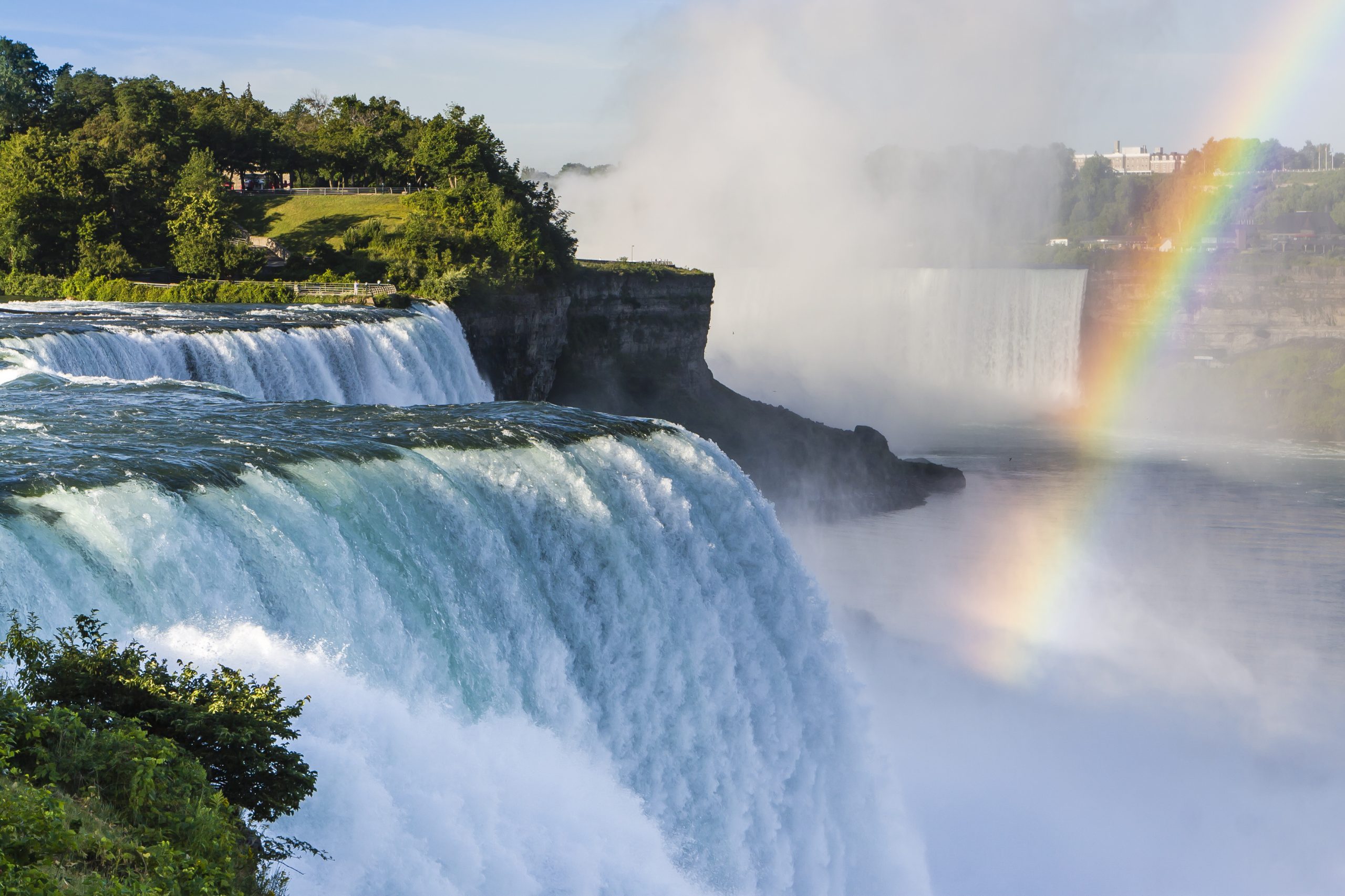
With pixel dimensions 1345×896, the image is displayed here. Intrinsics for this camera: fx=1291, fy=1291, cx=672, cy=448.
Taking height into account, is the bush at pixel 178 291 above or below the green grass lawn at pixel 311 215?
below

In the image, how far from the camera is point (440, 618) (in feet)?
49.8

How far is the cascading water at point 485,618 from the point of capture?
39.0 feet

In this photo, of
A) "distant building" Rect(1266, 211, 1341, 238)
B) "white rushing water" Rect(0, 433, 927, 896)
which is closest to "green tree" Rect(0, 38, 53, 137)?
"white rushing water" Rect(0, 433, 927, 896)

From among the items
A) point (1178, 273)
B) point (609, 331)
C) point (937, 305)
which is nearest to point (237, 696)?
point (609, 331)

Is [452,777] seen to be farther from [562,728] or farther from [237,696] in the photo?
[562,728]

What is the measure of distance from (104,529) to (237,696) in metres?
3.81

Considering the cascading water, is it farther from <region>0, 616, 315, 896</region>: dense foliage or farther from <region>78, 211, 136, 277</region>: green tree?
<region>78, 211, 136, 277</region>: green tree

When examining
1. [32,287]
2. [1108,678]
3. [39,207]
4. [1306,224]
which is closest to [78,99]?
[39,207]

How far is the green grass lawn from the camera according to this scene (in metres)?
60.4

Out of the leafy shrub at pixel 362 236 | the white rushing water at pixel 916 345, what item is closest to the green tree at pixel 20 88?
the leafy shrub at pixel 362 236

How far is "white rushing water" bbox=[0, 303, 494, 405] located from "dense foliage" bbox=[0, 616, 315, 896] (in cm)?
1715

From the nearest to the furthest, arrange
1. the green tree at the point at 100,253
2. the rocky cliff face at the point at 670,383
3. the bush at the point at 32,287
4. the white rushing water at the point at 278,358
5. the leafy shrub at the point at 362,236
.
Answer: the white rushing water at the point at 278,358
the bush at the point at 32,287
the rocky cliff face at the point at 670,383
the green tree at the point at 100,253
the leafy shrub at the point at 362,236

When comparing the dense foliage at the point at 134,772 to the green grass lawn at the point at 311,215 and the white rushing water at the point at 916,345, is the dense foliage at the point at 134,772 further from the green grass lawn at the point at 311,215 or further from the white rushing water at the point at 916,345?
the white rushing water at the point at 916,345

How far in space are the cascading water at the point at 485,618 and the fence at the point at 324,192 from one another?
153 feet
